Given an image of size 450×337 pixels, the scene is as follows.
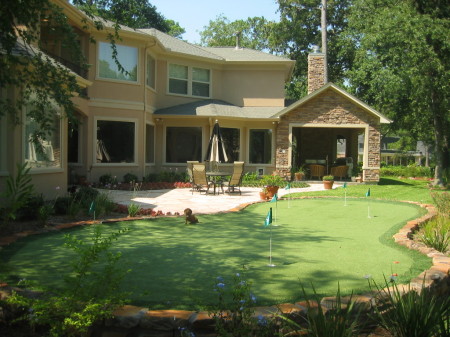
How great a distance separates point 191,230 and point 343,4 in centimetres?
3487

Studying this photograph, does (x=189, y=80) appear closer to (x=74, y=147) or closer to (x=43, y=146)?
(x=74, y=147)

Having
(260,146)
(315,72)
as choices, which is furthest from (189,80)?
(315,72)

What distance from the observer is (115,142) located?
18.6 m

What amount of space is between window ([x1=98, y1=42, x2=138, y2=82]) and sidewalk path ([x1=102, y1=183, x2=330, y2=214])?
5.32 metres

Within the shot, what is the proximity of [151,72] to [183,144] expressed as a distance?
12.7ft

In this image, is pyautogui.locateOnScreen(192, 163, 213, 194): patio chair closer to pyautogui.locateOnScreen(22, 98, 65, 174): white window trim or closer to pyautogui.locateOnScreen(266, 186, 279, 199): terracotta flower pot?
pyautogui.locateOnScreen(266, 186, 279, 199): terracotta flower pot

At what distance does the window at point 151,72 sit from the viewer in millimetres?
20422

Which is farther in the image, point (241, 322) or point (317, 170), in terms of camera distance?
point (317, 170)

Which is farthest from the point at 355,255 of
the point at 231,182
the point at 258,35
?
the point at 258,35

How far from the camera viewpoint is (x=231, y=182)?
631 inches

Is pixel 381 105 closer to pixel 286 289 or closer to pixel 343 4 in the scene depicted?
pixel 343 4

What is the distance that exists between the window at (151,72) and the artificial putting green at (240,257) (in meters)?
12.3

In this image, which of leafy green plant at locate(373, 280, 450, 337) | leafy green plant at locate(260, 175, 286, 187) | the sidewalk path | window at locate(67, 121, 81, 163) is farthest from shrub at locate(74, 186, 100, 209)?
leafy green plant at locate(260, 175, 286, 187)

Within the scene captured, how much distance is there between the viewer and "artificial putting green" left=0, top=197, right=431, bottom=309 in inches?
186
